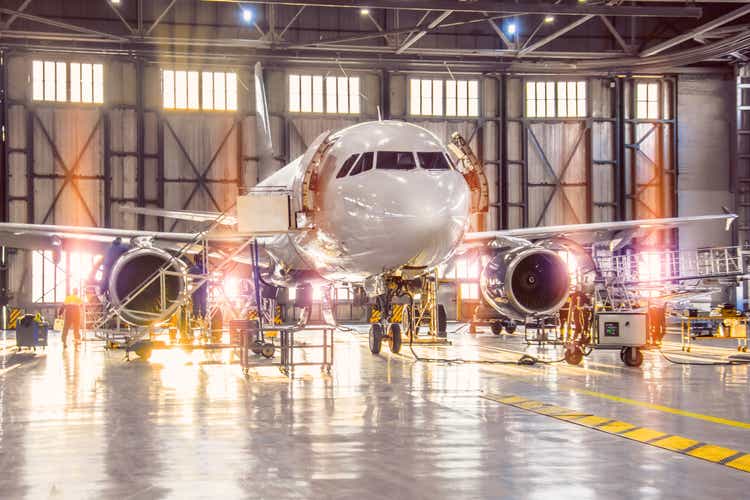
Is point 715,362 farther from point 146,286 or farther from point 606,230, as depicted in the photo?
point 146,286

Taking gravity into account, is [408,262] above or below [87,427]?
above

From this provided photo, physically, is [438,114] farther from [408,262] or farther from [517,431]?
[517,431]

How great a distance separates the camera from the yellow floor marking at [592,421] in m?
8.61

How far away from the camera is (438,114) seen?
37312 mm

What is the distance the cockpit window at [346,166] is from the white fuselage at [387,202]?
0.05 feet

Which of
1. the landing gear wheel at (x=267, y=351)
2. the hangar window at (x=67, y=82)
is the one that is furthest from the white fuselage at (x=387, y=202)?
the hangar window at (x=67, y=82)

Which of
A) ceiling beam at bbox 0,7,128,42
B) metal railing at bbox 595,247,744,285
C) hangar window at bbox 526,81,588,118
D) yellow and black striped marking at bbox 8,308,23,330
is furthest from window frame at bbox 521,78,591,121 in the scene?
yellow and black striped marking at bbox 8,308,23,330

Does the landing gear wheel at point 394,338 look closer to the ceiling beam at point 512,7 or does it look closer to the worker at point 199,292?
the worker at point 199,292

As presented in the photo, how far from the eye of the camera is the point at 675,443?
752 centimetres

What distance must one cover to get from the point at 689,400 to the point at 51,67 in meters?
29.7

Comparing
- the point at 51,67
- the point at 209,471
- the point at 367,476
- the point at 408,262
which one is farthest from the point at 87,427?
the point at 51,67

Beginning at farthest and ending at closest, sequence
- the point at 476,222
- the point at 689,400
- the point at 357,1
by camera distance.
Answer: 1. the point at 476,222
2. the point at 357,1
3. the point at 689,400

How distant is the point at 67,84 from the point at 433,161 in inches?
997

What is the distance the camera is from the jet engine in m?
17.4
